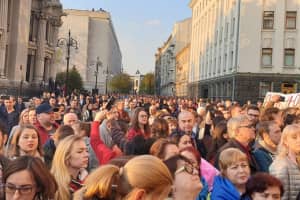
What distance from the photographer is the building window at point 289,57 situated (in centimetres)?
4191

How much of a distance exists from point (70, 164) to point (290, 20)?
4090cm

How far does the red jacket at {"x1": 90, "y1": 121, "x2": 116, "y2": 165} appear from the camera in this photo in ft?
22.8

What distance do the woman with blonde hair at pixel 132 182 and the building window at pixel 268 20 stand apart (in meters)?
41.1

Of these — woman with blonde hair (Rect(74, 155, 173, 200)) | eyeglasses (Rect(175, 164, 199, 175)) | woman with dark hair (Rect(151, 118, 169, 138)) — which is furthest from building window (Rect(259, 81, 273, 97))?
woman with blonde hair (Rect(74, 155, 173, 200))

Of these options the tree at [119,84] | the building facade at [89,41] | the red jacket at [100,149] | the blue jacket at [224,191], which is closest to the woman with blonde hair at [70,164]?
the blue jacket at [224,191]

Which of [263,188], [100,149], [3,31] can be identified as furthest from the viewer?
[3,31]

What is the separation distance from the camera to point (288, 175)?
17.5ft

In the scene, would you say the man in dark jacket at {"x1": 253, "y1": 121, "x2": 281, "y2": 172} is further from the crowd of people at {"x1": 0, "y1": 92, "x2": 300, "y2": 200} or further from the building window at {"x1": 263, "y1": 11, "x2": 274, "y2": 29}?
the building window at {"x1": 263, "y1": 11, "x2": 274, "y2": 29}

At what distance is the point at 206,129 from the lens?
33.0ft

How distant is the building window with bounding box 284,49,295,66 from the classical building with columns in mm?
24002

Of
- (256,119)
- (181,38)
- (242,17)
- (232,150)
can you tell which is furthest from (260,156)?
(181,38)

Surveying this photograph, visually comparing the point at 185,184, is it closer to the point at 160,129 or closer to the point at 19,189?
the point at 19,189

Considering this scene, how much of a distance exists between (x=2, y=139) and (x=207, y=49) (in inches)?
2175

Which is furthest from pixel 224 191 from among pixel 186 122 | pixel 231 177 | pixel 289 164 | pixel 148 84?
pixel 148 84
